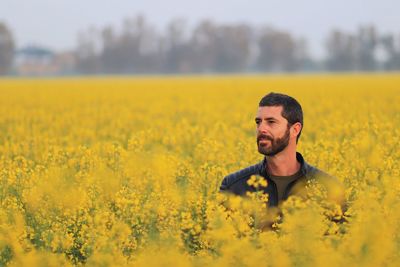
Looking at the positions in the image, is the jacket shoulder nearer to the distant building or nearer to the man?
the man

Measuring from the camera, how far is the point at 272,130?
479 cm

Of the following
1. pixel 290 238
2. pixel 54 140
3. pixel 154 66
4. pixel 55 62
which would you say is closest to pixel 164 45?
pixel 154 66

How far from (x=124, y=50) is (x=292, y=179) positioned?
103463mm

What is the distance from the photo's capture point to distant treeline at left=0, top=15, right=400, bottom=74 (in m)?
107

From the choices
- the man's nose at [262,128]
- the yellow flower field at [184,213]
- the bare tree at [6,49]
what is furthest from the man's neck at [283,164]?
the bare tree at [6,49]

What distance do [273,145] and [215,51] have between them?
10456 centimetres

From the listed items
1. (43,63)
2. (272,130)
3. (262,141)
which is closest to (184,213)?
(262,141)

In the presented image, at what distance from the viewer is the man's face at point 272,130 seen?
476 centimetres

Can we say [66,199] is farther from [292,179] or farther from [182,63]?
[182,63]

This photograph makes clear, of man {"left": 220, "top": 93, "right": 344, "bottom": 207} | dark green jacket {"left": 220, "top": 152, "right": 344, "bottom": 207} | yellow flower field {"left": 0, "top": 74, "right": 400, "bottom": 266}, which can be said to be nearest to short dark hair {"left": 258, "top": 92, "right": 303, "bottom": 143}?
man {"left": 220, "top": 93, "right": 344, "bottom": 207}

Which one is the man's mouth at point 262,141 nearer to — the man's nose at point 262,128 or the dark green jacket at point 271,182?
the man's nose at point 262,128

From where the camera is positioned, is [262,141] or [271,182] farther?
[271,182]

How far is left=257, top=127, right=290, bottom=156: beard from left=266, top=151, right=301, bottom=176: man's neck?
0.07 meters

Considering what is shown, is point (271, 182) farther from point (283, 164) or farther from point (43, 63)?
point (43, 63)
